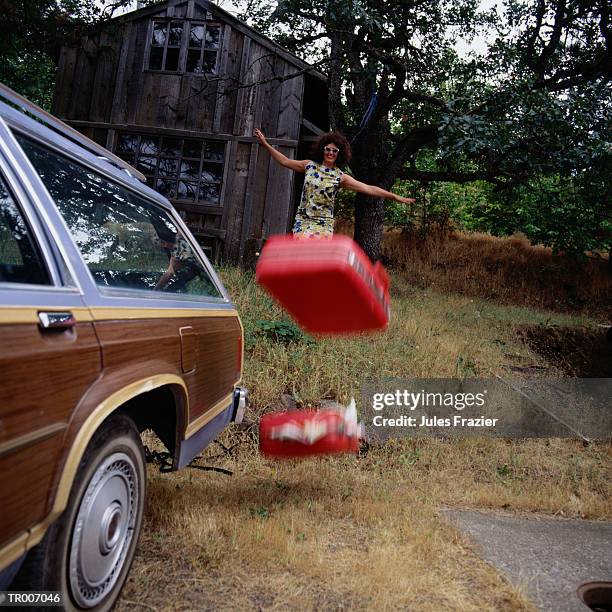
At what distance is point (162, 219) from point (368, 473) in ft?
9.25

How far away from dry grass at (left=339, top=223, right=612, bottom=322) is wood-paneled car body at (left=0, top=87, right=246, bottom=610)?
41.6 ft

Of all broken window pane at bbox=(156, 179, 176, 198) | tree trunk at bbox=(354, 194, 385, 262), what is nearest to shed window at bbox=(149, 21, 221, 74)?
broken window pane at bbox=(156, 179, 176, 198)

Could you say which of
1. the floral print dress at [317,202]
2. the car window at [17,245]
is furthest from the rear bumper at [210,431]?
the floral print dress at [317,202]

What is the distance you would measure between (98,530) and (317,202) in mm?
2957

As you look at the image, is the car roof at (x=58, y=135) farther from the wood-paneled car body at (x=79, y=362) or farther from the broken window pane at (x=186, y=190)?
the broken window pane at (x=186, y=190)

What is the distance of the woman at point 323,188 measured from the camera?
418cm

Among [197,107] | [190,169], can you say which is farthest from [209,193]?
[197,107]

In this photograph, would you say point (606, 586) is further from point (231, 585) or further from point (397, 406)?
point (397, 406)

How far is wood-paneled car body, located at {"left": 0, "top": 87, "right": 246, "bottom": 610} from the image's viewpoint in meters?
1.42

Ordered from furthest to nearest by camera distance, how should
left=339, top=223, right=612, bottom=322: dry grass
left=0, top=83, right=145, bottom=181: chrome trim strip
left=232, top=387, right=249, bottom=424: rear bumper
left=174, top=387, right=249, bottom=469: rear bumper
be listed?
1. left=339, top=223, right=612, bottom=322: dry grass
2. left=232, top=387, right=249, bottom=424: rear bumper
3. left=174, top=387, right=249, bottom=469: rear bumper
4. left=0, top=83, right=145, bottom=181: chrome trim strip

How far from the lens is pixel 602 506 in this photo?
14.1 ft

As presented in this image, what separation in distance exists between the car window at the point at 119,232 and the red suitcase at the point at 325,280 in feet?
1.46

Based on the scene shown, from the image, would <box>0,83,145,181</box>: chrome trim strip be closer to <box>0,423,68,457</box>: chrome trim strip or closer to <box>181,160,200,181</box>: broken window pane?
<box>0,423,68,457</box>: chrome trim strip

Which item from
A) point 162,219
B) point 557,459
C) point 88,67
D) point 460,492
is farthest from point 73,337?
point 88,67
